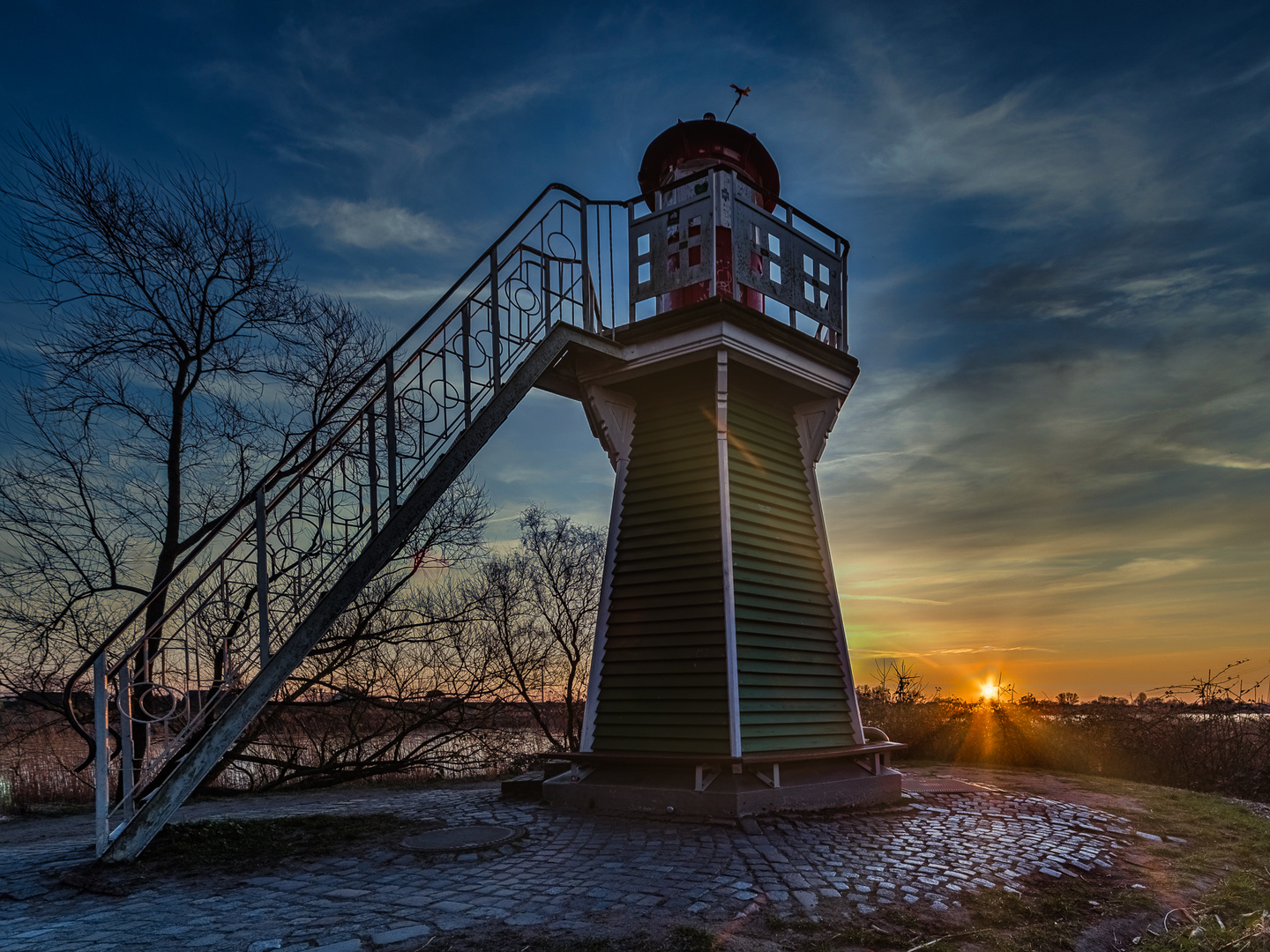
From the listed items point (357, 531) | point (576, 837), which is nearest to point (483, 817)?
point (576, 837)

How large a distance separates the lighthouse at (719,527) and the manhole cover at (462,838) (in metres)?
1.33

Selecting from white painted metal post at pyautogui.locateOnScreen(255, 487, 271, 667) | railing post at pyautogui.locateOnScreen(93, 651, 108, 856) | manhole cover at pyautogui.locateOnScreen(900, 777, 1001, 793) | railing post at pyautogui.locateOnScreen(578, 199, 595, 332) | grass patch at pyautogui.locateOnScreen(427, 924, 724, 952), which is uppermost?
railing post at pyautogui.locateOnScreen(578, 199, 595, 332)

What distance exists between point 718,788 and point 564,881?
259cm

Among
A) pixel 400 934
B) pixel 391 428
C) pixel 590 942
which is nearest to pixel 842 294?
pixel 391 428

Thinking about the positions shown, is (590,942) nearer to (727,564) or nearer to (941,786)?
(727,564)

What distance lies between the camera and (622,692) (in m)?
8.82

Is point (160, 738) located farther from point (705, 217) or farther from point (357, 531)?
point (705, 217)

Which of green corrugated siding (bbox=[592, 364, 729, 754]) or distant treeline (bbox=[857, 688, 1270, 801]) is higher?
green corrugated siding (bbox=[592, 364, 729, 754])

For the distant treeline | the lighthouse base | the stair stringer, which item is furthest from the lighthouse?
the distant treeline

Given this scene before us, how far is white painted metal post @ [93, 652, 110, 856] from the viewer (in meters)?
5.98

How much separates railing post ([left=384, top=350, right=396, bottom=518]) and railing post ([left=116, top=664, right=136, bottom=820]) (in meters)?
2.36

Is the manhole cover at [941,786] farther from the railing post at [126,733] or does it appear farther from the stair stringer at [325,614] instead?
the railing post at [126,733]

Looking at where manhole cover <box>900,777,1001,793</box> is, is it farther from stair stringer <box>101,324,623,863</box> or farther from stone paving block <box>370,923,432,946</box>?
stone paving block <box>370,923,432,946</box>

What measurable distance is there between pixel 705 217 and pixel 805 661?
5.01m
